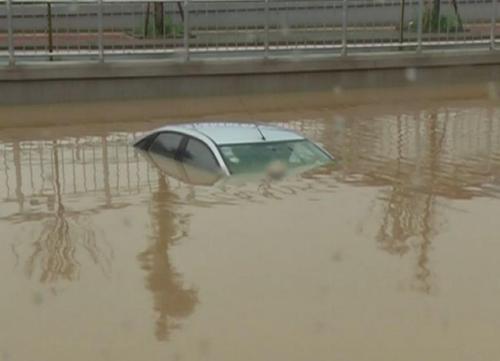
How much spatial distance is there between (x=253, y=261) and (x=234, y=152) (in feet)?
8.06

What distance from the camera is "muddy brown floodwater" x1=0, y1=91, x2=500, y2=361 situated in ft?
20.5

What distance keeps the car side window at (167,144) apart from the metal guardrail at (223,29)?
20.9 feet

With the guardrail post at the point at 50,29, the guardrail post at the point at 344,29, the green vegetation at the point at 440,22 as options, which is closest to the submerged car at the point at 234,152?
the guardrail post at the point at 50,29

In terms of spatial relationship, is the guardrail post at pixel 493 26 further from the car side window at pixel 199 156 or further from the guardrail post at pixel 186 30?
the car side window at pixel 199 156

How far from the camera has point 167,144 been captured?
1115 cm

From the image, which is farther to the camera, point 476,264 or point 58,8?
point 58,8

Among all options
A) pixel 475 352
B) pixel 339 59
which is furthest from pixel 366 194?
pixel 339 59

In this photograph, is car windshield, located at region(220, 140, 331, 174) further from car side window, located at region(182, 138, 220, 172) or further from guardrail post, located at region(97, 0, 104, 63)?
guardrail post, located at region(97, 0, 104, 63)

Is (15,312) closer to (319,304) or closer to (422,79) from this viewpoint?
(319,304)

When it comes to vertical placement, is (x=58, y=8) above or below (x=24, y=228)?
above

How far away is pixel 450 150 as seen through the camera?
43.2 ft

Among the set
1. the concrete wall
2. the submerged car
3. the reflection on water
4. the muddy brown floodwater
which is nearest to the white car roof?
the submerged car

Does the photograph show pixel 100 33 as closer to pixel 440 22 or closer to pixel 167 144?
pixel 167 144

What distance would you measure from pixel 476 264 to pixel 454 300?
921 mm
